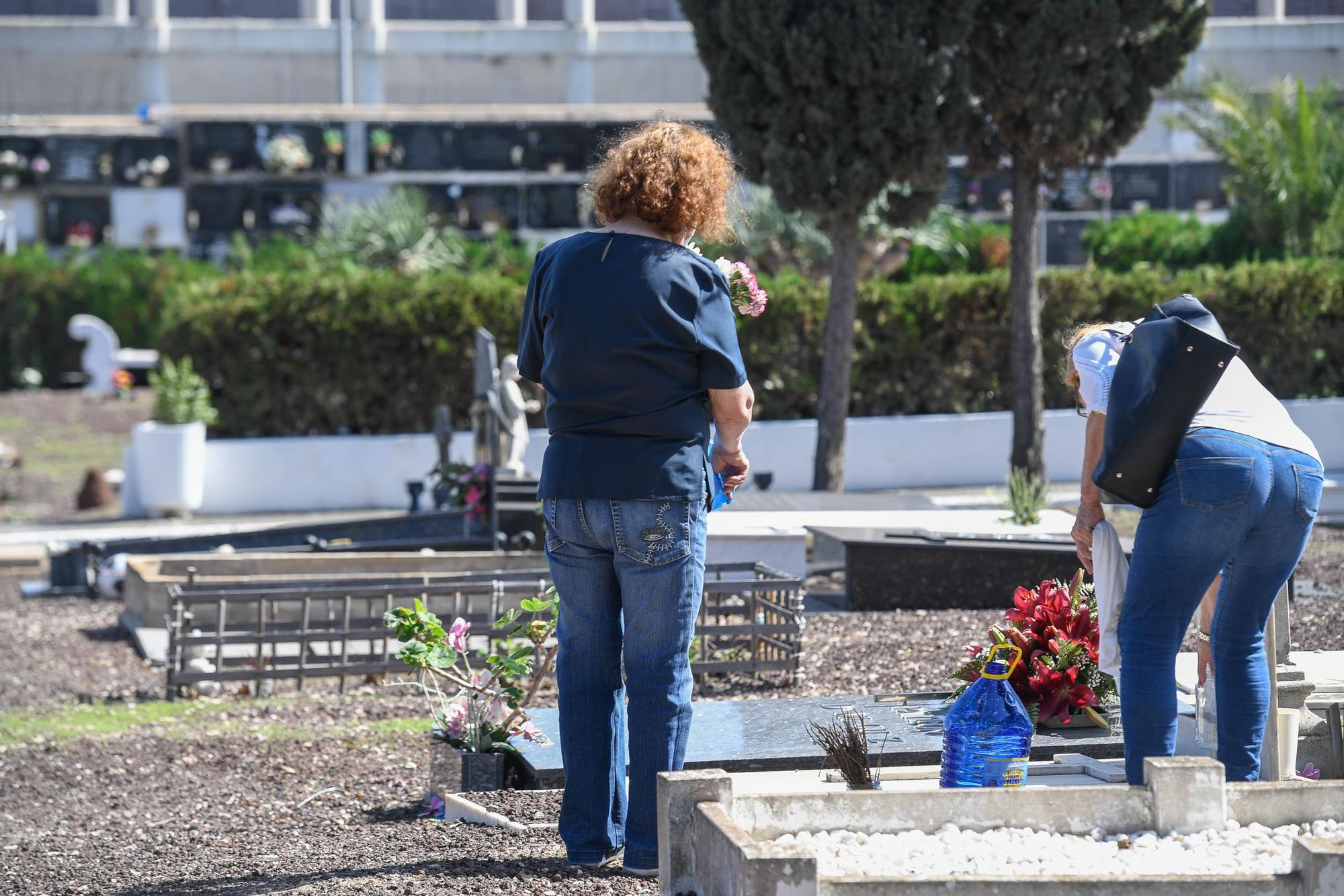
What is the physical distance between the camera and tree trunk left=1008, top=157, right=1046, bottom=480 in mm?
13164

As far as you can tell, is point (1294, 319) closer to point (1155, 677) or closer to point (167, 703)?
point (167, 703)

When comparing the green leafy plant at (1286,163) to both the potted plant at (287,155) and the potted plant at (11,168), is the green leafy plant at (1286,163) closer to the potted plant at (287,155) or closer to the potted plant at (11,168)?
the potted plant at (287,155)

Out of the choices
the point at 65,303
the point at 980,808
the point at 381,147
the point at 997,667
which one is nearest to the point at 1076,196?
the point at 381,147

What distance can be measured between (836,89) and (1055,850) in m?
9.59

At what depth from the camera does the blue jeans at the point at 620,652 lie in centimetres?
365

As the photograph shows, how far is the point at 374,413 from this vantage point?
608 inches

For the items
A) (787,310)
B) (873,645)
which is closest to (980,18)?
(787,310)

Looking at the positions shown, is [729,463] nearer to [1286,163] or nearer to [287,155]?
[1286,163]

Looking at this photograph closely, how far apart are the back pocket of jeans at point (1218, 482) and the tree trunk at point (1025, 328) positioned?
977 cm

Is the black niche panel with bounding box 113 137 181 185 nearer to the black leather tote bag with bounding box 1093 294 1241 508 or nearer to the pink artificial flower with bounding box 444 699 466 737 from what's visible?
the pink artificial flower with bounding box 444 699 466 737

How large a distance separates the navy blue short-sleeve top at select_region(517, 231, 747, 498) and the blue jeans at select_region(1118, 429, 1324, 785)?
3.43 ft

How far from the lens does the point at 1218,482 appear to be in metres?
3.63

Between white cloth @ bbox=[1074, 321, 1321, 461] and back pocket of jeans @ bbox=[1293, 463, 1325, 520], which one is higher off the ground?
white cloth @ bbox=[1074, 321, 1321, 461]

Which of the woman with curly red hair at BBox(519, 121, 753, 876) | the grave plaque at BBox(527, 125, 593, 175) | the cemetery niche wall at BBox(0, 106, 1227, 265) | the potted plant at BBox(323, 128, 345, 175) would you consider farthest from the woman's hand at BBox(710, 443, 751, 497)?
the potted plant at BBox(323, 128, 345, 175)
